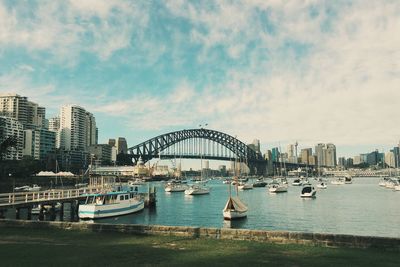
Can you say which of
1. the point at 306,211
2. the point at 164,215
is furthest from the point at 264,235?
the point at 306,211

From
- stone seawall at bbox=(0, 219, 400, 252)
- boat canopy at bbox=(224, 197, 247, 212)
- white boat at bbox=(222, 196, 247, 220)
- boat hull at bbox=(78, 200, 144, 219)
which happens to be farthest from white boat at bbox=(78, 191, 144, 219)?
stone seawall at bbox=(0, 219, 400, 252)

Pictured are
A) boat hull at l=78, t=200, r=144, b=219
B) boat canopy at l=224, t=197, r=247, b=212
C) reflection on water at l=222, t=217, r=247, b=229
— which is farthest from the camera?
boat canopy at l=224, t=197, r=247, b=212

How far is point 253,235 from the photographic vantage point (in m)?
20.1

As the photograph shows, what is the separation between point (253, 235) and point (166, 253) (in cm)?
541

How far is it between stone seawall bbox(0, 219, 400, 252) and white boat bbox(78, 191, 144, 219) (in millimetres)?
26113

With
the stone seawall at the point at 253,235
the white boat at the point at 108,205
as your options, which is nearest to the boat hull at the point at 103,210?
the white boat at the point at 108,205

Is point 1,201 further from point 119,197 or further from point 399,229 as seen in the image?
point 399,229

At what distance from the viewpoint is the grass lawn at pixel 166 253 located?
15078mm

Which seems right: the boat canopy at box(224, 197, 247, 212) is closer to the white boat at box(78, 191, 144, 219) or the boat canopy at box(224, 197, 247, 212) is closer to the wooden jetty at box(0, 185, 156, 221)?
the white boat at box(78, 191, 144, 219)

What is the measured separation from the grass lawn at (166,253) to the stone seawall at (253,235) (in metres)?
0.64

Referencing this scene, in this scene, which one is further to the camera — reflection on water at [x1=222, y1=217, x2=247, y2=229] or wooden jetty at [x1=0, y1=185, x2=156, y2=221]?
reflection on water at [x1=222, y1=217, x2=247, y2=229]

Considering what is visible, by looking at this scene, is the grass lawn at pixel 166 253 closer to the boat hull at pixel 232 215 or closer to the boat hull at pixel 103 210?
the boat hull at pixel 103 210

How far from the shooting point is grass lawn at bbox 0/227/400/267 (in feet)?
49.5

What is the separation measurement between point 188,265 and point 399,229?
1544 inches
